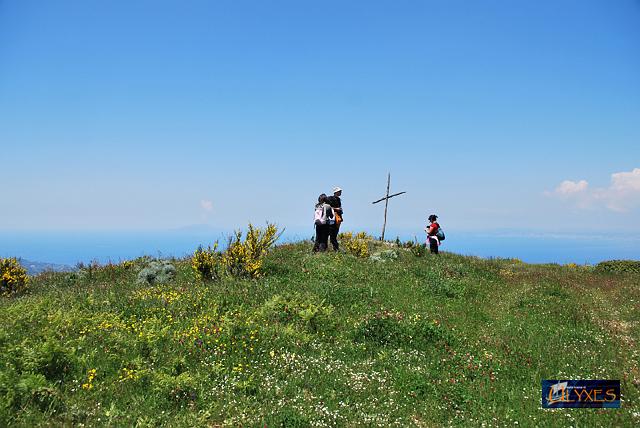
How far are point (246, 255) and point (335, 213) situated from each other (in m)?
8.45

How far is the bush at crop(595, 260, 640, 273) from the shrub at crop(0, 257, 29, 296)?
30.0 metres

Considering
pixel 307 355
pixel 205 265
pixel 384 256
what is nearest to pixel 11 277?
pixel 205 265

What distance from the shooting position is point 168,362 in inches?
334

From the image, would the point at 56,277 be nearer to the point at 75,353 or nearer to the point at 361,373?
the point at 75,353

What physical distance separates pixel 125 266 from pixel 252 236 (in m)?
8.27

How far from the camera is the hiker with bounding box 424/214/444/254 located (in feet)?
84.4

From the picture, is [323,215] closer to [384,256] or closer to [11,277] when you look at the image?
[384,256]

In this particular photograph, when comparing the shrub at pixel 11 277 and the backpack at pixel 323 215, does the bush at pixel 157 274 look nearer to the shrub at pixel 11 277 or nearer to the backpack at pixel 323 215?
the shrub at pixel 11 277

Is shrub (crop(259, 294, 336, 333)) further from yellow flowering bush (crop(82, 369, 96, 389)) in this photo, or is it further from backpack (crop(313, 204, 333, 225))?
backpack (crop(313, 204, 333, 225))

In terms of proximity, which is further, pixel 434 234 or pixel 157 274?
pixel 434 234

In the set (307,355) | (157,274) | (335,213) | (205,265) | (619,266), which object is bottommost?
(307,355)

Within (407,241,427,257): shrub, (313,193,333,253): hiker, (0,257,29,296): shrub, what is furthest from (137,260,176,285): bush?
(407,241,427,257): shrub

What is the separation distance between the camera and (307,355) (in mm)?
9281

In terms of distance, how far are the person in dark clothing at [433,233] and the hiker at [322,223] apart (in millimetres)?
7266
